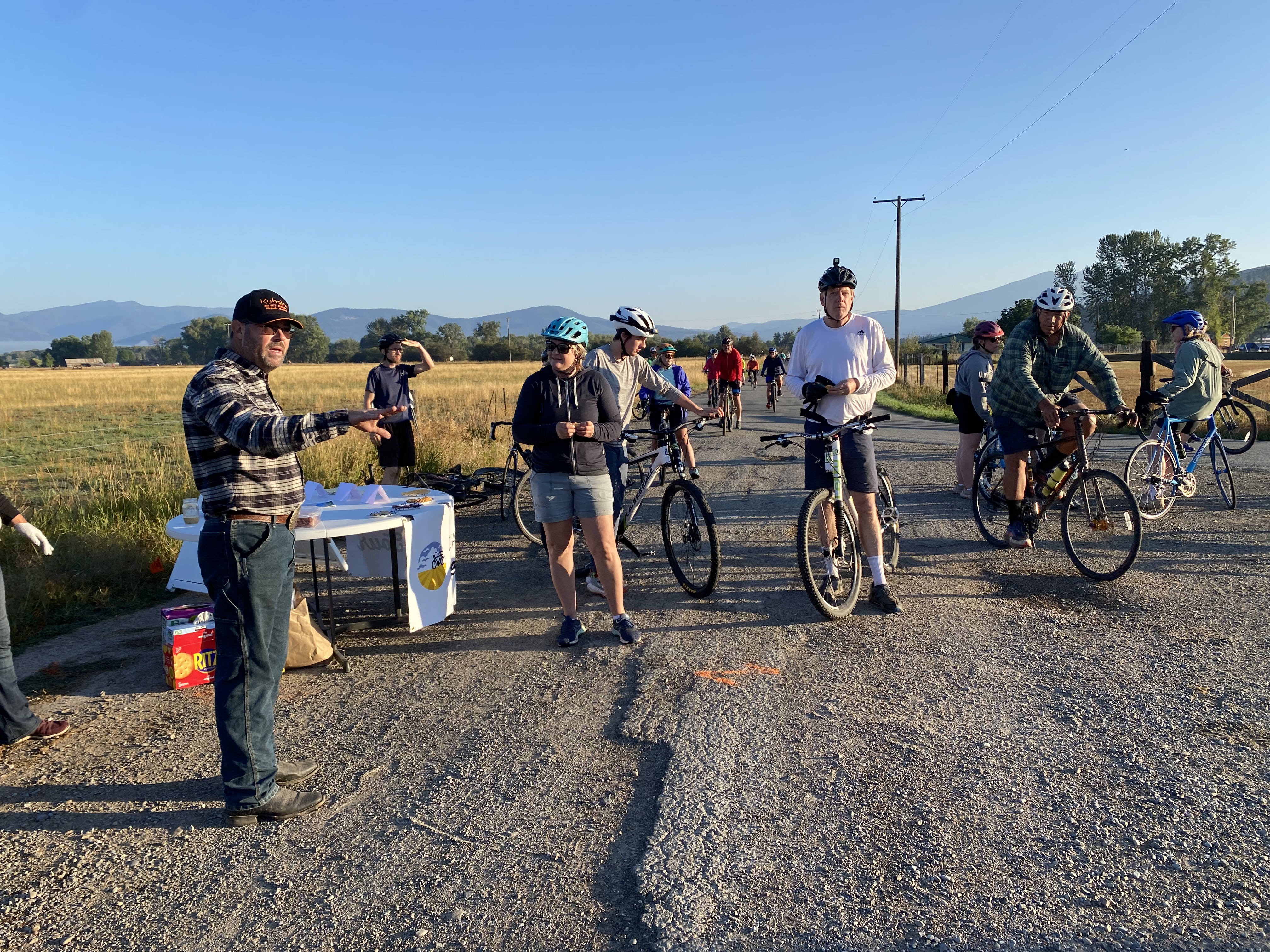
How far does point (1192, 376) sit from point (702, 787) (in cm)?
724

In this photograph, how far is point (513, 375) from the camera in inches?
2105

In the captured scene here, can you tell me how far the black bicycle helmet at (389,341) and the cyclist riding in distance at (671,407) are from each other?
2868mm

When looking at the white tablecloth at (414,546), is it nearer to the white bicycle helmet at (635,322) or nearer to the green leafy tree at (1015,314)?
Answer: the white bicycle helmet at (635,322)

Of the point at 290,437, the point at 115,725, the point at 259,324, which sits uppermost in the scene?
the point at 259,324

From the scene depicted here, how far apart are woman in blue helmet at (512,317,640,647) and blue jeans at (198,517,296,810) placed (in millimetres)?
1935

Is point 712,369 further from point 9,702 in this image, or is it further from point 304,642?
point 9,702

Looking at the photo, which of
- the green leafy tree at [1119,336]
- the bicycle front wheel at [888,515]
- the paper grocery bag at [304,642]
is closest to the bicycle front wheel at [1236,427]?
the bicycle front wheel at [888,515]

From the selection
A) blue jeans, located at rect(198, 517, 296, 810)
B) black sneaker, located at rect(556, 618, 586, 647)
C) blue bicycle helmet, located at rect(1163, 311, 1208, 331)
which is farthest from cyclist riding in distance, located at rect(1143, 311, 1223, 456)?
blue jeans, located at rect(198, 517, 296, 810)

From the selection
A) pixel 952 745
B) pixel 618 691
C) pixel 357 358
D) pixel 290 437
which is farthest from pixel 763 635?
pixel 357 358

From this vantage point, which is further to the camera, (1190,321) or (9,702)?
(1190,321)

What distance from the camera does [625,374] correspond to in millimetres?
6734

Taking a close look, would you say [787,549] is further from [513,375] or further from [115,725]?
[513,375]

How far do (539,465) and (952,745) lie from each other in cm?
273

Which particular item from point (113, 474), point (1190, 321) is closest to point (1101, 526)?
point (1190, 321)
